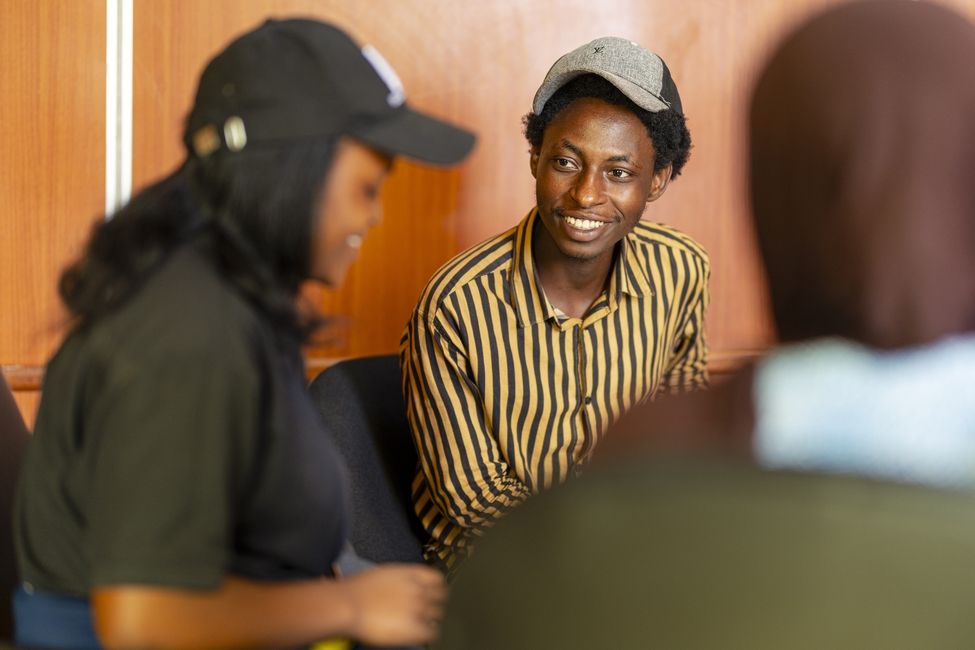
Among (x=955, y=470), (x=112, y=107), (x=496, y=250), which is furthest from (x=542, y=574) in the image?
(x=112, y=107)

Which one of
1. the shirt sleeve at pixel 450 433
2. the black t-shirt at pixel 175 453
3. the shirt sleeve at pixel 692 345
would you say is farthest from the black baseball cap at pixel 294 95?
the shirt sleeve at pixel 692 345

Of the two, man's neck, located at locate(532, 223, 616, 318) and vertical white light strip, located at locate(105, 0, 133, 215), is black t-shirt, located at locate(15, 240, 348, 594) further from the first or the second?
vertical white light strip, located at locate(105, 0, 133, 215)

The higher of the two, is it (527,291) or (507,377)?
(527,291)

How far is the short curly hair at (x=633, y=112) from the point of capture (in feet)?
5.94

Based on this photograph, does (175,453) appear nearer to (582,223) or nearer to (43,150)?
(582,223)

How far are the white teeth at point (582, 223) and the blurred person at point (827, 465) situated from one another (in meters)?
0.32

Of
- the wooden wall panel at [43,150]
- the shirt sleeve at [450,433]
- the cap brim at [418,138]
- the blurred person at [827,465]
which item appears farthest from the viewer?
the wooden wall panel at [43,150]

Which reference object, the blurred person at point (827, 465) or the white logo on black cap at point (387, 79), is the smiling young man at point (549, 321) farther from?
the white logo on black cap at point (387, 79)


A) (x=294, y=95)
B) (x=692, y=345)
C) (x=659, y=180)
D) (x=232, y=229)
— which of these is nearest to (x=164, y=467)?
(x=232, y=229)

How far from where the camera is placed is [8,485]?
1.41 metres

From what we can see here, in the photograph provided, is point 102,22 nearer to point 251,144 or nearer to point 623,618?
point 251,144

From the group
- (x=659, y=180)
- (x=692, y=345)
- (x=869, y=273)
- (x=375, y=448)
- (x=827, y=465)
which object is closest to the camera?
(x=827, y=465)

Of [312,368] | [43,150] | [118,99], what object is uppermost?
[118,99]

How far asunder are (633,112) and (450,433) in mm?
597
